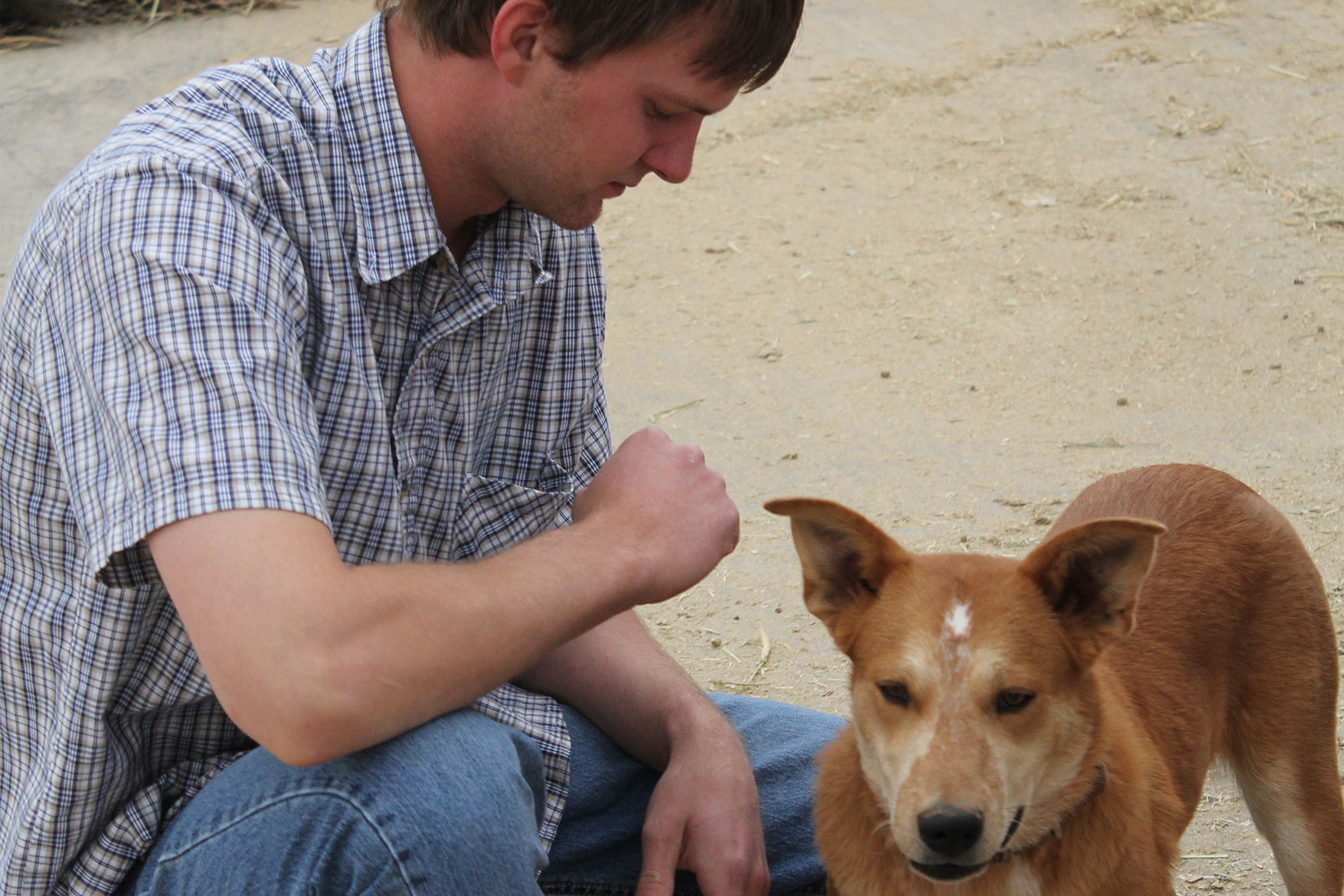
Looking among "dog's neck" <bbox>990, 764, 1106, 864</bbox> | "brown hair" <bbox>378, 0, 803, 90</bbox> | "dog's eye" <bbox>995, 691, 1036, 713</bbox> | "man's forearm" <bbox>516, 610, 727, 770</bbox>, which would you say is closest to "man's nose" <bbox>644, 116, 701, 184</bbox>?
"brown hair" <bbox>378, 0, 803, 90</bbox>

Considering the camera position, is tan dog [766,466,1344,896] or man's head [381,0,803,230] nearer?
man's head [381,0,803,230]

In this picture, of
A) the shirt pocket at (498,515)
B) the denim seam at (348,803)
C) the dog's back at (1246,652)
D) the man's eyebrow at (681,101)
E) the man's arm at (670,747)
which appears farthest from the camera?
the dog's back at (1246,652)

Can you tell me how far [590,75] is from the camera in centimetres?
215

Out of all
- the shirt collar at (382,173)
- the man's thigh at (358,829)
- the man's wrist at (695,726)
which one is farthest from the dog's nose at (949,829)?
the shirt collar at (382,173)

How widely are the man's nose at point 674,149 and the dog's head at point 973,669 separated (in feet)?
1.94

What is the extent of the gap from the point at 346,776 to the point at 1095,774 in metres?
1.44

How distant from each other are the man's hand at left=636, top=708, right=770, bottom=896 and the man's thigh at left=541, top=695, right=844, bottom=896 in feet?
0.50

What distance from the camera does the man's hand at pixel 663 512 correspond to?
208 centimetres

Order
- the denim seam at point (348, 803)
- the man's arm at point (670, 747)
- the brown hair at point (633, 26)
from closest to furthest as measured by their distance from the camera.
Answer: the denim seam at point (348, 803) < the brown hair at point (633, 26) < the man's arm at point (670, 747)

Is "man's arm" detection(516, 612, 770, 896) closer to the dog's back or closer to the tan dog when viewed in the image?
the tan dog

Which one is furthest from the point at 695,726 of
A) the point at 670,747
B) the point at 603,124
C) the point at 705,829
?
the point at 603,124

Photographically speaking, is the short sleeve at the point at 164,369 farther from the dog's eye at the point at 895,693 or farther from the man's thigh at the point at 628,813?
the dog's eye at the point at 895,693

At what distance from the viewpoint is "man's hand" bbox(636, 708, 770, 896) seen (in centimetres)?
241

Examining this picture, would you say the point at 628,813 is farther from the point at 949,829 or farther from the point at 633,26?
the point at 633,26
